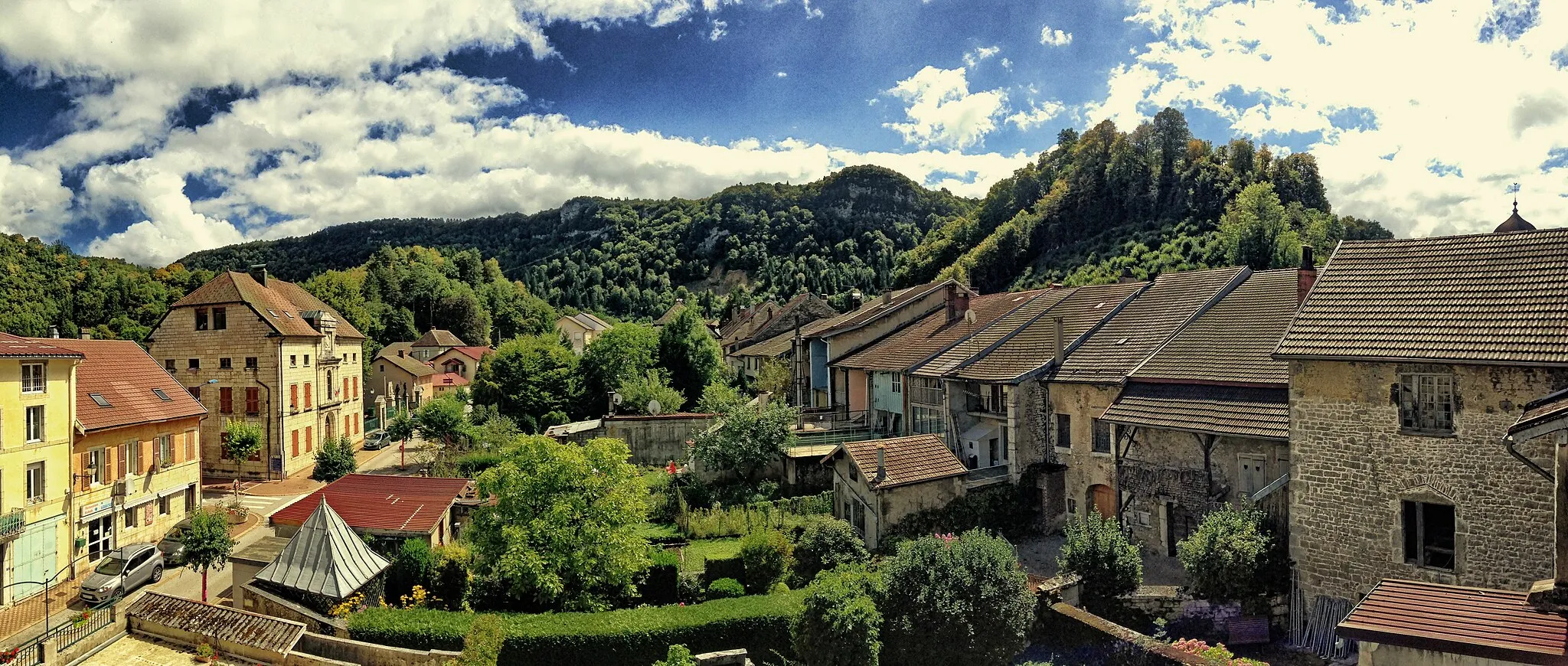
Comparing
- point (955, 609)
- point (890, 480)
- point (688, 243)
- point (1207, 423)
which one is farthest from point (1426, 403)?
point (688, 243)

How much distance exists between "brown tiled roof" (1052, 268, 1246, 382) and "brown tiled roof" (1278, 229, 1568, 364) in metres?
6.74

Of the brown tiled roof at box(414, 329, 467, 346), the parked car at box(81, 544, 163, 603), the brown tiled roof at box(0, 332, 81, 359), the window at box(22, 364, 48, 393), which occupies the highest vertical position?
the brown tiled roof at box(414, 329, 467, 346)

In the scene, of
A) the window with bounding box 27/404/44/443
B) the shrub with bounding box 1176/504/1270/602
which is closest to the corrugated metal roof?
the window with bounding box 27/404/44/443

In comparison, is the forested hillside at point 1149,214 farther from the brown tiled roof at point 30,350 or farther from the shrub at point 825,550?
the brown tiled roof at point 30,350

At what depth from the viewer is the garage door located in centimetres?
2073

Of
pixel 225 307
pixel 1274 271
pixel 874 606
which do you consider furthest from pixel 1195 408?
pixel 225 307

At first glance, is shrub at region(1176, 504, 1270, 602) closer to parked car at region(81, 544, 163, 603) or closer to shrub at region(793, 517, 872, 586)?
shrub at region(793, 517, 872, 586)

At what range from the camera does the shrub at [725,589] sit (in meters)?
19.3

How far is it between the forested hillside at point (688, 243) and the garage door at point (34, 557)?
322ft

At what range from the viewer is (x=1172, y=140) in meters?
82.1

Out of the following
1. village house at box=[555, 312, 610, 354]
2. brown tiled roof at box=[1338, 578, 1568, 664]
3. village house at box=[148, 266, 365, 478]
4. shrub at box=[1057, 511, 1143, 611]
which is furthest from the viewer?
village house at box=[555, 312, 610, 354]

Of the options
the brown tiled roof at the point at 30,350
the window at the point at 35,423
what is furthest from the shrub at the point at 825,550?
the window at the point at 35,423

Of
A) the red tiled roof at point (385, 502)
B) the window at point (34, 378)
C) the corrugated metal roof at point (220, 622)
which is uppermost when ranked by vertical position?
the window at point (34, 378)

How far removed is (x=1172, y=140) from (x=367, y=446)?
76.4 metres
